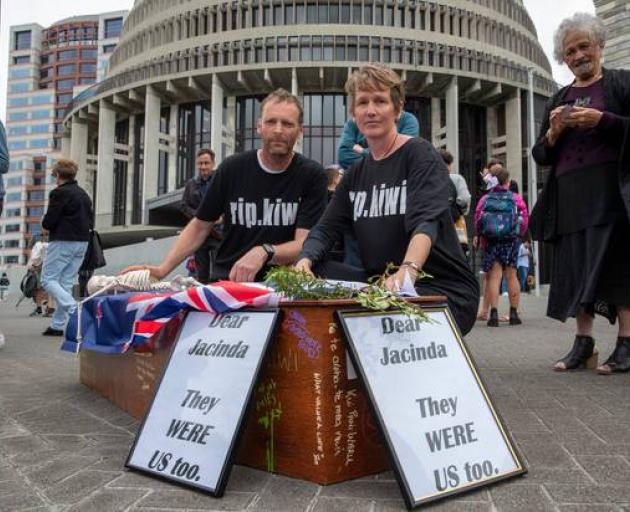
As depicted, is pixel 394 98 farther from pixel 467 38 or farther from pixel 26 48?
pixel 26 48

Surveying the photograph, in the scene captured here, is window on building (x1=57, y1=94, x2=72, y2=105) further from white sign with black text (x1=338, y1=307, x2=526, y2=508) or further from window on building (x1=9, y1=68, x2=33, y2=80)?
white sign with black text (x1=338, y1=307, x2=526, y2=508)

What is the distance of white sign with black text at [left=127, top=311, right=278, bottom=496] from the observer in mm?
2059

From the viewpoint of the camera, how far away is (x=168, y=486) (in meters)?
2.09

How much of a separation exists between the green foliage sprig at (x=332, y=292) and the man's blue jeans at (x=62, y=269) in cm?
564

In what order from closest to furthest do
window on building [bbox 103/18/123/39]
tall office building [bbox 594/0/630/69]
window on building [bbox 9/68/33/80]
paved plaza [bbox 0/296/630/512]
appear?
paved plaza [bbox 0/296/630/512]
tall office building [bbox 594/0/630/69]
window on building [bbox 103/18/123/39]
window on building [bbox 9/68/33/80]

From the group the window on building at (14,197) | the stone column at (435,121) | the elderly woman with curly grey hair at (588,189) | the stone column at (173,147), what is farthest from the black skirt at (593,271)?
the window on building at (14,197)

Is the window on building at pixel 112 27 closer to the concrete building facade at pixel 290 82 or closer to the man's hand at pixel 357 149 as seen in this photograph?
the concrete building facade at pixel 290 82

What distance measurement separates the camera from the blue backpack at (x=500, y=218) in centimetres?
770

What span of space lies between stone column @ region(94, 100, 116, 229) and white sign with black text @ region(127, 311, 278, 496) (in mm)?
48994

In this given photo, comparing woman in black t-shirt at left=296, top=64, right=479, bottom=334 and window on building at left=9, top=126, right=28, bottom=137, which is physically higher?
window on building at left=9, top=126, right=28, bottom=137

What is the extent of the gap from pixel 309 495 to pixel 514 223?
21.1 ft

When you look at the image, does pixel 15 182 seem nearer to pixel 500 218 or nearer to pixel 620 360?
pixel 500 218

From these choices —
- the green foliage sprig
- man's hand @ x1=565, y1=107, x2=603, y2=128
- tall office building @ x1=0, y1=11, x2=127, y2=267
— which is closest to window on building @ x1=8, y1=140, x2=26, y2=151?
tall office building @ x1=0, y1=11, x2=127, y2=267

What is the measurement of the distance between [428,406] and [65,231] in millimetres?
6421
